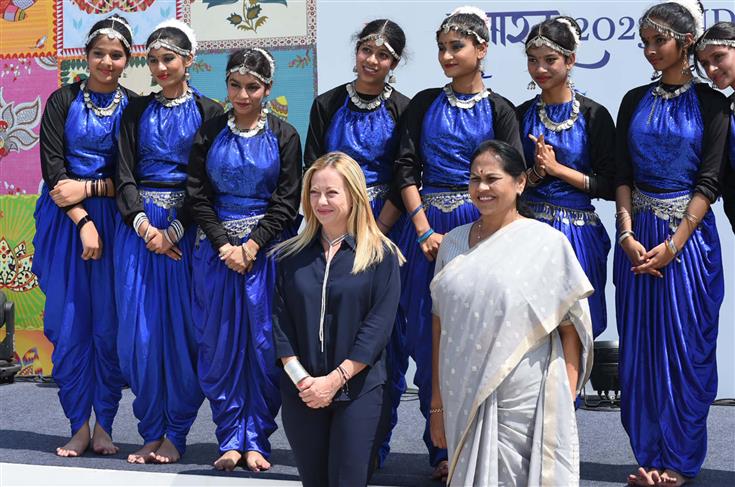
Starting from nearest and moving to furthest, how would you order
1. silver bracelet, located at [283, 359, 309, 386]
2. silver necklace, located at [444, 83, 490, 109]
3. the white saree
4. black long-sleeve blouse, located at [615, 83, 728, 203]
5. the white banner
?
the white saree
silver bracelet, located at [283, 359, 309, 386]
black long-sleeve blouse, located at [615, 83, 728, 203]
silver necklace, located at [444, 83, 490, 109]
the white banner


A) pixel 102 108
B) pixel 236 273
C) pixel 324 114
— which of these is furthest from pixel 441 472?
pixel 102 108

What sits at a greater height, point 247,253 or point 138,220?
point 138,220

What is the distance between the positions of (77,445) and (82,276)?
2.28 feet

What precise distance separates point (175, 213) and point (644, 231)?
5.88ft

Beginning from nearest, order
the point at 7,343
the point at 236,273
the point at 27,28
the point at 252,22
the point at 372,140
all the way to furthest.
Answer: the point at 372,140
the point at 236,273
the point at 252,22
the point at 7,343
the point at 27,28

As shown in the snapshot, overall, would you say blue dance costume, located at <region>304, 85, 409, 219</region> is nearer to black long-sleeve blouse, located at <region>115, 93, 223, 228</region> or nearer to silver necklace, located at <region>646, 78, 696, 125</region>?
black long-sleeve blouse, located at <region>115, 93, 223, 228</region>

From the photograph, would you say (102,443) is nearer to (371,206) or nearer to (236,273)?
(236,273)

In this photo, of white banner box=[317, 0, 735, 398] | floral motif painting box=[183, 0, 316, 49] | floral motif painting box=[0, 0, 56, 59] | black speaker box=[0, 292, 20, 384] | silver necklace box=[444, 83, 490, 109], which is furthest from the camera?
floral motif painting box=[0, 0, 56, 59]

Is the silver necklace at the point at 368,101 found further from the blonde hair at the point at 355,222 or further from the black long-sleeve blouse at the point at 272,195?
the blonde hair at the point at 355,222

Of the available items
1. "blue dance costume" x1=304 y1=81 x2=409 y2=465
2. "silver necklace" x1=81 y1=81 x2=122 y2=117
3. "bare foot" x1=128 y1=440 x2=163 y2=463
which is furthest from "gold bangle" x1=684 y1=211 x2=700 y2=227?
"silver necklace" x1=81 y1=81 x2=122 y2=117

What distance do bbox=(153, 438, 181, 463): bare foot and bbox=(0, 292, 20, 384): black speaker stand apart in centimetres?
211

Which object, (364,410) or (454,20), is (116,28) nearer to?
(454,20)

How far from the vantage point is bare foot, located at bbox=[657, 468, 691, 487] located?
3277mm

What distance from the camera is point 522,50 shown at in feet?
16.0
